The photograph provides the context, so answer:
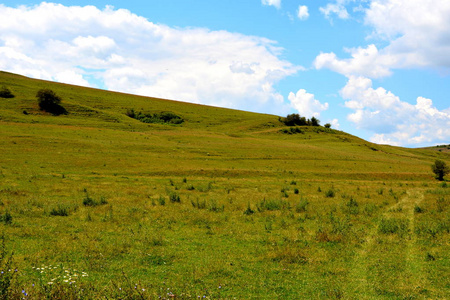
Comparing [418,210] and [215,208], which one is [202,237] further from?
[418,210]

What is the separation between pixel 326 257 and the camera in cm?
1228

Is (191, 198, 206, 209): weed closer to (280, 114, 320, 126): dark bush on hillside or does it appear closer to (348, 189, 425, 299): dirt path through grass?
(348, 189, 425, 299): dirt path through grass

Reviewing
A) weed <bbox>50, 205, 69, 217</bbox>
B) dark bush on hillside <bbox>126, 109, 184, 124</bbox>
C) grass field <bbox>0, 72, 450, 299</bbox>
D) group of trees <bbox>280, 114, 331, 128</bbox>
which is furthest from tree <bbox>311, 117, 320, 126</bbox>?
weed <bbox>50, 205, 69, 217</bbox>

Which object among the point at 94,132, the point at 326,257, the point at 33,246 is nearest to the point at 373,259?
the point at 326,257

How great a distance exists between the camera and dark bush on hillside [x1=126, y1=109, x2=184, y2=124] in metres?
100

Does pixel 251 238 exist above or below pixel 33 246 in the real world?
above

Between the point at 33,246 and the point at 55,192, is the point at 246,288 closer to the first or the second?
the point at 33,246

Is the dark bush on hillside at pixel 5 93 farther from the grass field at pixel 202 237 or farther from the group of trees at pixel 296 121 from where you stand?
the group of trees at pixel 296 121

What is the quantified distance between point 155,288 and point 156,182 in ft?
81.0

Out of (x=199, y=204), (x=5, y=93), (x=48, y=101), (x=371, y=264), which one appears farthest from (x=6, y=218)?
(x=5, y=93)

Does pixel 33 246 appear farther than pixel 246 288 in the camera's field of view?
Yes

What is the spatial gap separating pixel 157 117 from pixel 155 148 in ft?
163

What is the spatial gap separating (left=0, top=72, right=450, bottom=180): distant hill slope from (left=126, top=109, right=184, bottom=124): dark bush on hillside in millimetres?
3724

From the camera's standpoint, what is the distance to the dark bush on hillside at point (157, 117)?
10050cm
